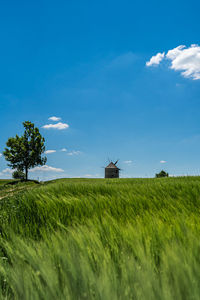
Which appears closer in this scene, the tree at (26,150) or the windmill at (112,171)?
the tree at (26,150)

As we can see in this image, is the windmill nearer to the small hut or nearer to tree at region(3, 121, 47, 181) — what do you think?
the small hut

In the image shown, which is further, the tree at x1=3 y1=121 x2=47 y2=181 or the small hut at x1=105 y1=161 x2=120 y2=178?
the small hut at x1=105 y1=161 x2=120 y2=178

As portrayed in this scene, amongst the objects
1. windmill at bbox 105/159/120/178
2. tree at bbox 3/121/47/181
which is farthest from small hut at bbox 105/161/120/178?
tree at bbox 3/121/47/181

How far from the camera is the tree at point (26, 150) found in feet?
173

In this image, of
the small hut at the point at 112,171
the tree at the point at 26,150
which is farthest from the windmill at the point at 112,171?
the tree at the point at 26,150

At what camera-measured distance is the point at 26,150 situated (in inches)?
2083

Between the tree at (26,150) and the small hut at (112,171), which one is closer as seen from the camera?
the tree at (26,150)

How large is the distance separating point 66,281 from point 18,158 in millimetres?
56030

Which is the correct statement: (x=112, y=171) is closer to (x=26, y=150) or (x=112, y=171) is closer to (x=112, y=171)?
(x=112, y=171)

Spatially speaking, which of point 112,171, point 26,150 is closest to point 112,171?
point 112,171

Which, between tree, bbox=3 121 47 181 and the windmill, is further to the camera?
the windmill

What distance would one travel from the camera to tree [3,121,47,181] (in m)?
52.7

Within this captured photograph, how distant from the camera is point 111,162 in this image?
77625mm

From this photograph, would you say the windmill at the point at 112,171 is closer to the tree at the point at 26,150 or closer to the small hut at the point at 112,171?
the small hut at the point at 112,171
